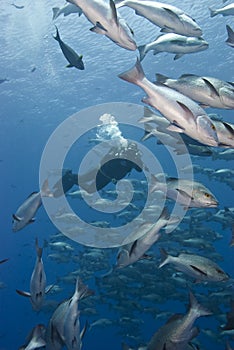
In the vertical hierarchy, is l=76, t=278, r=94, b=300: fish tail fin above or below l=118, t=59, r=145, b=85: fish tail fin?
below

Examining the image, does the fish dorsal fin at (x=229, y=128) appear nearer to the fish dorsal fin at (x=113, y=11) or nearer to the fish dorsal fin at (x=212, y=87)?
the fish dorsal fin at (x=212, y=87)

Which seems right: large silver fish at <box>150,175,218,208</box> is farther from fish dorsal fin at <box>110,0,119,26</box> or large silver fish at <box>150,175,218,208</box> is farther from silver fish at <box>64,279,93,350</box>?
fish dorsal fin at <box>110,0,119,26</box>

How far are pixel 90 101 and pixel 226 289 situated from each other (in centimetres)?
2387

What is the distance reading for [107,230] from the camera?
41.1 feet

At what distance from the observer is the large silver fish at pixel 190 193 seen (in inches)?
139

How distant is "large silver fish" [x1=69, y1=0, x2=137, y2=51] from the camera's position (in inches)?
124

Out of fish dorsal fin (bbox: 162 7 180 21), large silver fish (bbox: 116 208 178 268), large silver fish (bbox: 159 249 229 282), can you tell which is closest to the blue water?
large silver fish (bbox: 159 249 229 282)

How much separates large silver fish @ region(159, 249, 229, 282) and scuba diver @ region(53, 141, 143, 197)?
4568mm

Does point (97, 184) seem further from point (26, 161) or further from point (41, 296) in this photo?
point (26, 161)

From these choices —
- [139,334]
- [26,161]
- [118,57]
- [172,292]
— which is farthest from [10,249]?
[172,292]

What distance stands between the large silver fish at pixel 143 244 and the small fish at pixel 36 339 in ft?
3.38

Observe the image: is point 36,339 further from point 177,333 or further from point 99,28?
point 99,28

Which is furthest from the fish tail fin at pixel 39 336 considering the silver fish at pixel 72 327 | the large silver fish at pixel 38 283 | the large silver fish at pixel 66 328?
the large silver fish at pixel 38 283

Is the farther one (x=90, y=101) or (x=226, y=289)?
(x=90, y=101)
